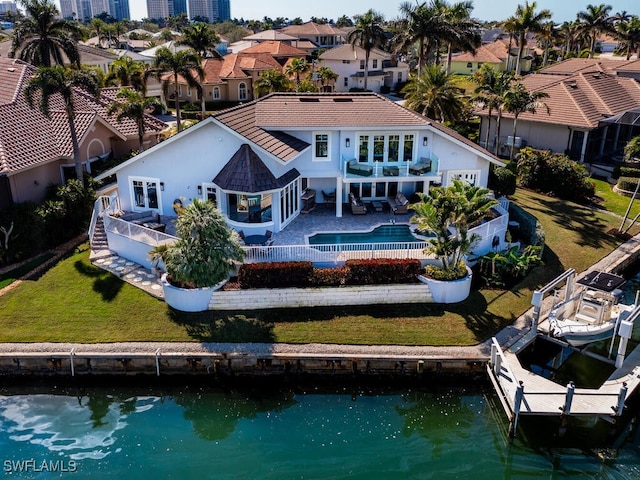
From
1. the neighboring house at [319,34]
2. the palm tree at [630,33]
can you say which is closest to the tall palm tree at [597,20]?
the palm tree at [630,33]

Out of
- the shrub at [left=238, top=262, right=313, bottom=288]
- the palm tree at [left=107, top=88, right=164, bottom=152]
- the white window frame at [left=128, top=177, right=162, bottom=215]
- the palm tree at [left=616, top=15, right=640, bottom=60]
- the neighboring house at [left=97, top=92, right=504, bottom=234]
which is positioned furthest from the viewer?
the palm tree at [left=616, top=15, right=640, bottom=60]

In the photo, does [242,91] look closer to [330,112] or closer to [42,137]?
[42,137]

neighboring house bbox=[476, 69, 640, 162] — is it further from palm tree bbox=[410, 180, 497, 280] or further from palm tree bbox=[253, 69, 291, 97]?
palm tree bbox=[410, 180, 497, 280]

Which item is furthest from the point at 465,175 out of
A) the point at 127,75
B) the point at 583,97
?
the point at 127,75

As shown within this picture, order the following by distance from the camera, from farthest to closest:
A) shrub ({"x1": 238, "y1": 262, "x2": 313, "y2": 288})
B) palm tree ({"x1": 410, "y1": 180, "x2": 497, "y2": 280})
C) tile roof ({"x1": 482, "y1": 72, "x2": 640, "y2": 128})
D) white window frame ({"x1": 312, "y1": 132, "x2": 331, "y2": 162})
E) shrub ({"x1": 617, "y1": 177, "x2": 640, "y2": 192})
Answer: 1. tile roof ({"x1": 482, "y1": 72, "x2": 640, "y2": 128})
2. shrub ({"x1": 617, "y1": 177, "x2": 640, "y2": 192})
3. white window frame ({"x1": 312, "y1": 132, "x2": 331, "y2": 162})
4. shrub ({"x1": 238, "y1": 262, "x2": 313, "y2": 288})
5. palm tree ({"x1": 410, "y1": 180, "x2": 497, "y2": 280})

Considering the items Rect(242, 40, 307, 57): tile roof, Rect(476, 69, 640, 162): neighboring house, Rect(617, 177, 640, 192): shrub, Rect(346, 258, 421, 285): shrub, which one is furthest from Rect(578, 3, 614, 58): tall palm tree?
Rect(346, 258, 421, 285): shrub

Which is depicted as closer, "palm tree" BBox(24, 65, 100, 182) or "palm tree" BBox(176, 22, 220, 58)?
"palm tree" BBox(24, 65, 100, 182)

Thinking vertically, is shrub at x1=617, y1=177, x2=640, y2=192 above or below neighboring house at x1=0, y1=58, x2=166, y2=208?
below

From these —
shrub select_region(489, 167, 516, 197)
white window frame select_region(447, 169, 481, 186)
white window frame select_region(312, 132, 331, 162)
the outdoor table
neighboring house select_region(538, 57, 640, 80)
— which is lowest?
the outdoor table
